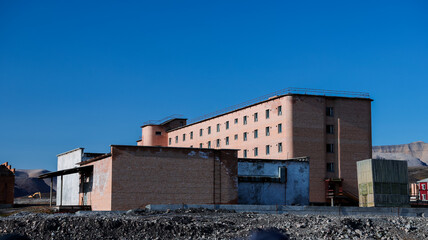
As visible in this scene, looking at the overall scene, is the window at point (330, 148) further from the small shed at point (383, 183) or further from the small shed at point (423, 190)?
the small shed at point (383, 183)

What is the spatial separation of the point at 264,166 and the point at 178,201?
8337 mm

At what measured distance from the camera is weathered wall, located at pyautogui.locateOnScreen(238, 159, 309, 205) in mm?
41472

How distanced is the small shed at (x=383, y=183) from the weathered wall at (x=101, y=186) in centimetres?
1869

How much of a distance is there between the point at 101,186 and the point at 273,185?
1308 cm

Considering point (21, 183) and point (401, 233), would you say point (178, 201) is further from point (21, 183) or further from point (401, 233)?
point (21, 183)

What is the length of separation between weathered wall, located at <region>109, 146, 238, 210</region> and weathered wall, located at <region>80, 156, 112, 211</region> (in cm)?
59

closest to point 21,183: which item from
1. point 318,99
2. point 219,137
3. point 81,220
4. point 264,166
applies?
point 219,137

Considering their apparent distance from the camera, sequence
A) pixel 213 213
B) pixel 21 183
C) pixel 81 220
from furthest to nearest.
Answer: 1. pixel 21 183
2. pixel 213 213
3. pixel 81 220

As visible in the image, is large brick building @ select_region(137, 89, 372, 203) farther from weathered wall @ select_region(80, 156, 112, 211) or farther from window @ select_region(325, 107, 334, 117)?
weathered wall @ select_region(80, 156, 112, 211)

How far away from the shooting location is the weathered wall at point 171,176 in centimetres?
3719

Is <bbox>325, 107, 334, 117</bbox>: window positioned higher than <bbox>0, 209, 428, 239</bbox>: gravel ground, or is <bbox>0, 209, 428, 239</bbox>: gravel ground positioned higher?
<bbox>325, 107, 334, 117</bbox>: window

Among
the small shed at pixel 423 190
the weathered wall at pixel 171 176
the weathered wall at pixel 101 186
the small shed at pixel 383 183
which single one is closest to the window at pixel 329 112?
the small shed at pixel 423 190

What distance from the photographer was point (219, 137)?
7288 cm

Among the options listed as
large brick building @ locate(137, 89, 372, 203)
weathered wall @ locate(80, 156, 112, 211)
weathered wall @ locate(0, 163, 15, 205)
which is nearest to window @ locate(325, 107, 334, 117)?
large brick building @ locate(137, 89, 372, 203)
